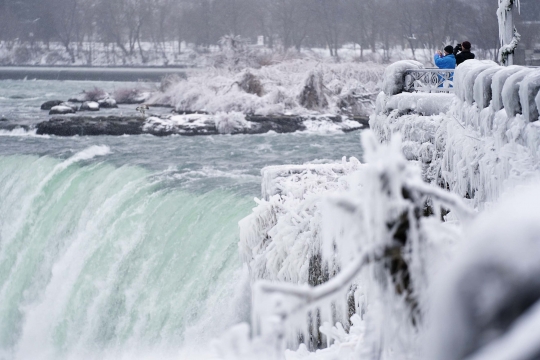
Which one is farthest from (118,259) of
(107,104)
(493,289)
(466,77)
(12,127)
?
(107,104)

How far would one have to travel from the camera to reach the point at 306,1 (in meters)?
51.7

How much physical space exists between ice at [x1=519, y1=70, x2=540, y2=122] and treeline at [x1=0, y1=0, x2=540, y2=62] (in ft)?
109

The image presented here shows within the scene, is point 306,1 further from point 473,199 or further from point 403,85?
point 473,199

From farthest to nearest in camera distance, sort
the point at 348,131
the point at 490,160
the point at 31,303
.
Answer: the point at 348,131, the point at 31,303, the point at 490,160

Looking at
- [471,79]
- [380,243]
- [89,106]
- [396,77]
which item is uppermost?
[396,77]

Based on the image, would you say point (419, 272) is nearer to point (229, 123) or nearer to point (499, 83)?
point (499, 83)

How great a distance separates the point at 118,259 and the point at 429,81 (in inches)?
237

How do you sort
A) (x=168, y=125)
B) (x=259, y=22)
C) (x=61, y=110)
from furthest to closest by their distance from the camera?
(x=259, y=22) → (x=61, y=110) → (x=168, y=125)

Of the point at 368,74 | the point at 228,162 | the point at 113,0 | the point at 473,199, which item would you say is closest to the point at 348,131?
the point at 228,162

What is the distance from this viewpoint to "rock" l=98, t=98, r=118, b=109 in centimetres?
3725

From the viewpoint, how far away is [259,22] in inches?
2002

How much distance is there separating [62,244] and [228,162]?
829 centimetres

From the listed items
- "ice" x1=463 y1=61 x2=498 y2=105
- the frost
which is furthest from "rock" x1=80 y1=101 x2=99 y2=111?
"ice" x1=463 y1=61 x2=498 y2=105

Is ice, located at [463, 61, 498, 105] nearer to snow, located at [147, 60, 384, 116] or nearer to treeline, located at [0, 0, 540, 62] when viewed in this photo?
snow, located at [147, 60, 384, 116]
